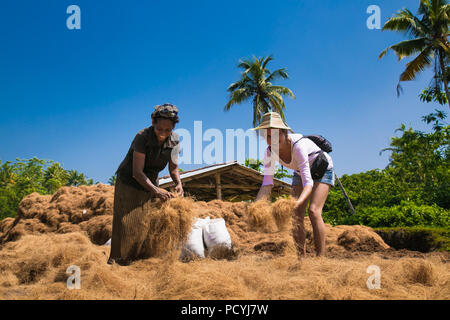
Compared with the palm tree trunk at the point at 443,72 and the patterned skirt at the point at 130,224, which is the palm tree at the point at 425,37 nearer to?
the palm tree trunk at the point at 443,72

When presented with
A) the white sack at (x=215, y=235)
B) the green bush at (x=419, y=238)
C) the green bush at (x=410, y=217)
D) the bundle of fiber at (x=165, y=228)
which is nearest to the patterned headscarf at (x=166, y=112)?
the bundle of fiber at (x=165, y=228)

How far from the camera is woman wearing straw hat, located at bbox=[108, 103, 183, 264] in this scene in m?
3.13

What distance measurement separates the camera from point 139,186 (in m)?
3.30

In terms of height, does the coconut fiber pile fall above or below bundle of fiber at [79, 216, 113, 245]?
below

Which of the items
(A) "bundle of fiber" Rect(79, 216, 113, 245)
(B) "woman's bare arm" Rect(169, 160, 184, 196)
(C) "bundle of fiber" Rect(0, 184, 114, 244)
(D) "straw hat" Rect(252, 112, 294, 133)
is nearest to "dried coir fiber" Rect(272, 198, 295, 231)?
(D) "straw hat" Rect(252, 112, 294, 133)

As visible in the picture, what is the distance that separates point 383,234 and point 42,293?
18.9 feet

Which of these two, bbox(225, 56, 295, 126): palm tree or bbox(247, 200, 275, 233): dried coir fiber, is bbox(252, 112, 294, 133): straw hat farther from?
bbox(225, 56, 295, 126): palm tree

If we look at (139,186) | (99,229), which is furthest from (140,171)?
(99,229)

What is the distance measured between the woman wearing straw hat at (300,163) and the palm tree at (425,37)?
15258 millimetres

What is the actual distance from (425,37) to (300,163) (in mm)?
17469

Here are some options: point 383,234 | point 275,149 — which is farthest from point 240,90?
point 275,149

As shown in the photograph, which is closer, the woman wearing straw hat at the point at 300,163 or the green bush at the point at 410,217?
the woman wearing straw hat at the point at 300,163

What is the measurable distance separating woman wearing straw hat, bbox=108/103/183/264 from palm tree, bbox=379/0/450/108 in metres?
16.6

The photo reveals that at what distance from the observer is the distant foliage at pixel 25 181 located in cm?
1381
